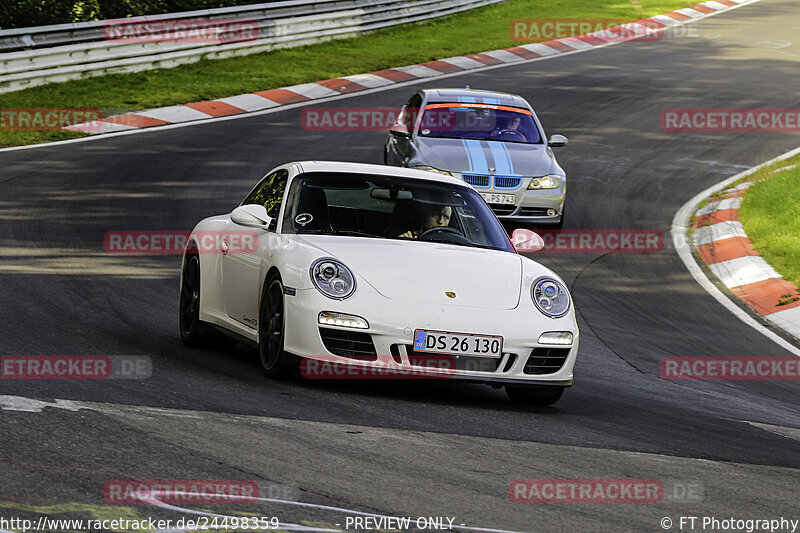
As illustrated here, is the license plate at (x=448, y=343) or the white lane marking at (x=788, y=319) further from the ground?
the license plate at (x=448, y=343)

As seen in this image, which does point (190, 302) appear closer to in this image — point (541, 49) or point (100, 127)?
point (100, 127)

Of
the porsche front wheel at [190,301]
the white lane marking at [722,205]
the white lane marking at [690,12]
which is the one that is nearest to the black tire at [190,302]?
the porsche front wheel at [190,301]

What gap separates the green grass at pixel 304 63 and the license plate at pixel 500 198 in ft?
23.8

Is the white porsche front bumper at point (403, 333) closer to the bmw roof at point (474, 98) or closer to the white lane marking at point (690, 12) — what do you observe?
the bmw roof at point (474, 98)

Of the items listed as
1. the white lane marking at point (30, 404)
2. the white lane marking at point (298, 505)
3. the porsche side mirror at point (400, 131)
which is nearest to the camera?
the white lane marking at point (298, 505)

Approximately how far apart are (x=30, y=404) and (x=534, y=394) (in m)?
3.07

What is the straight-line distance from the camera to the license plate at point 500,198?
1397 centimetres

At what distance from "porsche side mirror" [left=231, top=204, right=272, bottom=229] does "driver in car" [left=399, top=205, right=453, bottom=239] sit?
35.9 inches

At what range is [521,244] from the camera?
27.1 feet

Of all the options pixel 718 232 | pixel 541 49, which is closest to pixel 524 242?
pixel 718 232

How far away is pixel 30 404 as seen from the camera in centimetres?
591

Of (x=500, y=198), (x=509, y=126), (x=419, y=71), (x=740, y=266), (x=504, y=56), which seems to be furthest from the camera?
(x=504, y=56)

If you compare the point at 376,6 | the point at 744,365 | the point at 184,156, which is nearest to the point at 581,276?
the point at 744,365

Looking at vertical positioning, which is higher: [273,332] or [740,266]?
[273,332]
